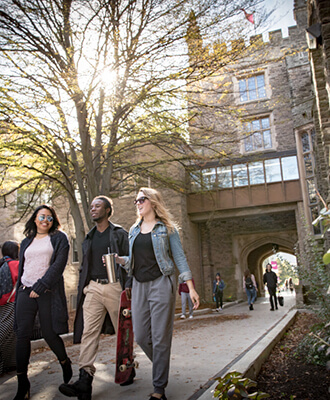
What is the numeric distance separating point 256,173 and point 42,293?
1584cm

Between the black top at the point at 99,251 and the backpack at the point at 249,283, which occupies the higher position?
the black top at the point at 99,251

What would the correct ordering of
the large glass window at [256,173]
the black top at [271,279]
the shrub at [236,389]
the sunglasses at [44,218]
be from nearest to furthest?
the shrub at [236,389] < the sunglasses at [44,218] < the black top at [271,279] < the large glass window at [256,173]

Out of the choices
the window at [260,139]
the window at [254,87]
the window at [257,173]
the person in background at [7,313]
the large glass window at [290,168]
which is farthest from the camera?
the window at [254,87]

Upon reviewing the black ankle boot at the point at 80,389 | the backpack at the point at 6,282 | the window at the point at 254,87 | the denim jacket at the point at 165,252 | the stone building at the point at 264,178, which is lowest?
the black ankle boot at the point at 80,389

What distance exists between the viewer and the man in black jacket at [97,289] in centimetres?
330

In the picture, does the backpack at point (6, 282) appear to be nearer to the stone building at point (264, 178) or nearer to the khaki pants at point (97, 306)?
the khaki pants at point (97, 306)

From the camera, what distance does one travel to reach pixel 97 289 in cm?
339

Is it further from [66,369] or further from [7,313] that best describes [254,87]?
[66,369]

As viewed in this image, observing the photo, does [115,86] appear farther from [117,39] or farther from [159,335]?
[159,335]

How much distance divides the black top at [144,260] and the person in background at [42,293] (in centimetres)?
79

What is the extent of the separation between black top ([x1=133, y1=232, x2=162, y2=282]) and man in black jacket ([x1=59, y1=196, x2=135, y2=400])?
0.27 meters

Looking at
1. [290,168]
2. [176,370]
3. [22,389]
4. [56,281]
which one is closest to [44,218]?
[56,281]

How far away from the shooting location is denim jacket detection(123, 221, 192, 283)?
3064mm

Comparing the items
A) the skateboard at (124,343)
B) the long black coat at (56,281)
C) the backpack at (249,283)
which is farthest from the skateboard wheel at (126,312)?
the backpack at (249,283)
